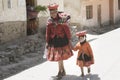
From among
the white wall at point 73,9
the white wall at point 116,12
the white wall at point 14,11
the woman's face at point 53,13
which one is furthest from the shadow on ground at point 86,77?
the white wall at point 116,12

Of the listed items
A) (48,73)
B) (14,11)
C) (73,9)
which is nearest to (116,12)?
(73,9)

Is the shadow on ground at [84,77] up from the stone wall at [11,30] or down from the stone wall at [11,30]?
down

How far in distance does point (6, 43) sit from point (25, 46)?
2.50ft

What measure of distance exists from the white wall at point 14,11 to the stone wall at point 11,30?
0.52 feet

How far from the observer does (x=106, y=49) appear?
11.5 metres

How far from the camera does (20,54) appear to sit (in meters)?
11.6

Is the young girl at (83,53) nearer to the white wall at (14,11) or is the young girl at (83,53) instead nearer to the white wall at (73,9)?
the white wall at (14,11)

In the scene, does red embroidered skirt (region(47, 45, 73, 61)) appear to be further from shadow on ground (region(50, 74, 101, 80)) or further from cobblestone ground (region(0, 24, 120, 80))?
cobblestone ground (region(0, 24, 120, 80))

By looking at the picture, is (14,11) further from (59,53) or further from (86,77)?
(86,77)

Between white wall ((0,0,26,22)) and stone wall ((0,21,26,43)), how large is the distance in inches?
6.3

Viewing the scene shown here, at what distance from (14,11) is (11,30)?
2.61 ft

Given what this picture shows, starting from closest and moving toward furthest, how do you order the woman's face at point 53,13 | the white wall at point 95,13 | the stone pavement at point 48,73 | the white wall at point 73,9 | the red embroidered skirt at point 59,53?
1. the woman's face at point 53,13
2. the red embroidered skirt at point 59,53
3. the stone pavement at point 48,73
4. the white wall at point 73,9
5. the white wall at point 95,13

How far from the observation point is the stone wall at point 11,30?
12633 millimetres

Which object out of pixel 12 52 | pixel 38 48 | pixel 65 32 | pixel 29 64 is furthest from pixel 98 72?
pixel 38 48
